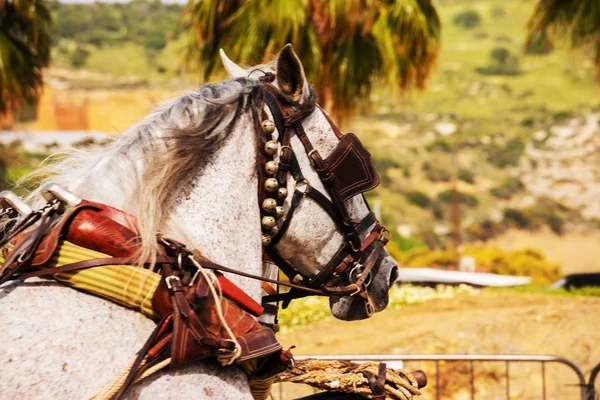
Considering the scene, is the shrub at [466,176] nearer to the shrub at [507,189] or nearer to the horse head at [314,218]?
the shrub at [507,189]

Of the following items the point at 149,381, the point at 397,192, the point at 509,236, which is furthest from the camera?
the point at 397,192

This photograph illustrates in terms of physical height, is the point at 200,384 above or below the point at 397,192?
above

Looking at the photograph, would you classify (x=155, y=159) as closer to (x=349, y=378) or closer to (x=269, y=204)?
(x=269, y=204)

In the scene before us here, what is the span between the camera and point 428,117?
161ft

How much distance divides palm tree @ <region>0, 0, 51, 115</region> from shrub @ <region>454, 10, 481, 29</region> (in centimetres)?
6127

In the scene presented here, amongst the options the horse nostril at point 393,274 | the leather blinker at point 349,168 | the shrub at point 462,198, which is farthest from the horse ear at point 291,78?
the shrub at point 462,198

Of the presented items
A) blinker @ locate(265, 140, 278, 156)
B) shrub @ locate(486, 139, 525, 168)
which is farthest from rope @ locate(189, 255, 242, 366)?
shrub @ locate(486, 139, 525, 168)

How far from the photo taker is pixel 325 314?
A: 11227 millimetres

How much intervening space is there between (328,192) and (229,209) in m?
0.41

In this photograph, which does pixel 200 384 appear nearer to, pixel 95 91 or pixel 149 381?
pixel 149 381

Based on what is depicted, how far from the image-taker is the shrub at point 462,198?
38812 millimetres

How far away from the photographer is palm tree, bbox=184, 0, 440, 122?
9844mm

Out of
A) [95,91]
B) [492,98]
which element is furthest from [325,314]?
[492,98]

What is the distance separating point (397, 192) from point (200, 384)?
37728 mm
